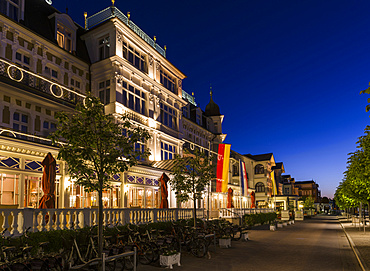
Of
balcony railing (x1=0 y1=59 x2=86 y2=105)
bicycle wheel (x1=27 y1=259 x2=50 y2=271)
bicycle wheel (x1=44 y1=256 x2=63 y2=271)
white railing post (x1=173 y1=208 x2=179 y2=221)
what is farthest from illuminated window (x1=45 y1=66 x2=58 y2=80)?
bicycle wheel (x1=27 y1=259 x2=50 y2=271)

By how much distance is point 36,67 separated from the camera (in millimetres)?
21484

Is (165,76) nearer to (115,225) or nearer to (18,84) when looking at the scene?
(18,84)

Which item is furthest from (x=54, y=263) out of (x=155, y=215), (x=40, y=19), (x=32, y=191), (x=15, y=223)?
(x=40, y=19)

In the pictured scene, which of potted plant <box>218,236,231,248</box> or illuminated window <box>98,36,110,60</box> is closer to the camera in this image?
potted plant <box>218,236,231,248</box>

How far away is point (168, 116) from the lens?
33.5m

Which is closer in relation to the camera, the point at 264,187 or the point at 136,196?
the point at 136,196

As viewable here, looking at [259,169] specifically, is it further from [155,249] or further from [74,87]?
[155,249]

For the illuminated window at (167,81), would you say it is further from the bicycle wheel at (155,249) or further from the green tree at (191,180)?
the bicycle wheel at (155,249)

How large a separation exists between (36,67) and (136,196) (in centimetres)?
1172

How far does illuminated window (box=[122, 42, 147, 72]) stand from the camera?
2741 cm

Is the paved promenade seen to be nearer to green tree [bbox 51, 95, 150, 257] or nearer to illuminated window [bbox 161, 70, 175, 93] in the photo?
green tree [bbox 51, 95, 150, 257]

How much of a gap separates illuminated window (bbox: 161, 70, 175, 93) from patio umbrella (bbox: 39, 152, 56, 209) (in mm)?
20059

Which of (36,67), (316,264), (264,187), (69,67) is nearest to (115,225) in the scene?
(316,264)

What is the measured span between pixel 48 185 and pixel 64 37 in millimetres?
14876
